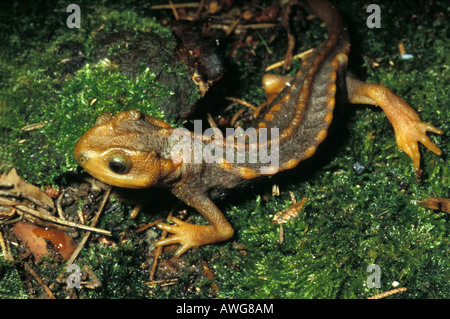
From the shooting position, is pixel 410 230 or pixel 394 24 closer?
pixel 410 230

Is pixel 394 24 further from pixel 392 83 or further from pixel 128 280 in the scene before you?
pixel 128 280

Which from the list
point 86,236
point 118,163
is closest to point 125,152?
point 118,163

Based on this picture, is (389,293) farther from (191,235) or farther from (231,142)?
(231,142)

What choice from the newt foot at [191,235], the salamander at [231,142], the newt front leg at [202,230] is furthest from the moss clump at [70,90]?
the newt foot at [191,235]

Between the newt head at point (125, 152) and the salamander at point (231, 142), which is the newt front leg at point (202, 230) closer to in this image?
the salamander at point (231, 142)

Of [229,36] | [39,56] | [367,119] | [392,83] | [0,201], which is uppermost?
[229,36]

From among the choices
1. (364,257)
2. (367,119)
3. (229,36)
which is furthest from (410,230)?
(229,36)

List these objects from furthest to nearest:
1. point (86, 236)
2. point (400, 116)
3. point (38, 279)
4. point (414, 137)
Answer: point (400, 116)
point (414, 137)
point (86, 236)
point (38, 279)
